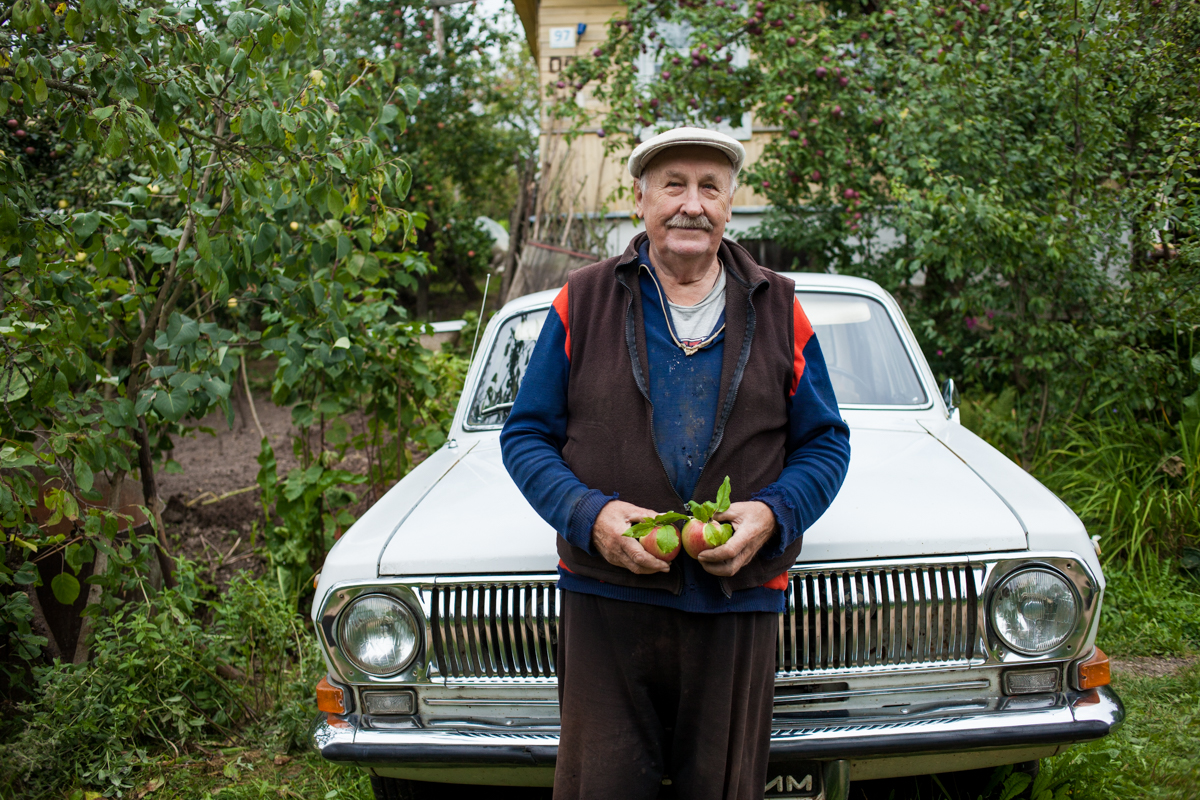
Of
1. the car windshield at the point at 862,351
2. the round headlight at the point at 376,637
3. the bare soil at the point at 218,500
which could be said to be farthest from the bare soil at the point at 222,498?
the car windshield at the point at 862,351

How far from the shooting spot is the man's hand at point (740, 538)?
5.72 ft

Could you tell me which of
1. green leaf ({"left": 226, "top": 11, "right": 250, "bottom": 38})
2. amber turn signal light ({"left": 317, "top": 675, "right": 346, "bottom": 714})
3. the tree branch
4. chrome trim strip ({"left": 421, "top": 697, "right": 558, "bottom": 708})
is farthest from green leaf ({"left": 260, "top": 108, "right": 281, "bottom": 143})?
chrome trim strip ({"left": 421, "top": 697, "right": 558, "bottom": 708})

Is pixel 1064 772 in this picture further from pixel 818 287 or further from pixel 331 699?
pixel 331 699

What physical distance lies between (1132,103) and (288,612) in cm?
490

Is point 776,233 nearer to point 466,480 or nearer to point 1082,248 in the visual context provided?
point 1082,248

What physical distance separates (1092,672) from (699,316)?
4.46ft

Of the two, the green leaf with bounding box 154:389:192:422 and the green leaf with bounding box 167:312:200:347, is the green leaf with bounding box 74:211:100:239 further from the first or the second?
the green leaf with bounding box 154:389:192:422

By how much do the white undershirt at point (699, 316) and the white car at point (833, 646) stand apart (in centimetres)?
65

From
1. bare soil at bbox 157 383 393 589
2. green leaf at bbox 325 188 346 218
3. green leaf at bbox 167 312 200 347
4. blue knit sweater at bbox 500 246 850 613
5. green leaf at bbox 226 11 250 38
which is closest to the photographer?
blue knit sweater at bbox 500 246 850 613

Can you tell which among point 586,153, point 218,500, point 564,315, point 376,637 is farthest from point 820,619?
point 586,153

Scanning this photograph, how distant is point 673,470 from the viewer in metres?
1.89

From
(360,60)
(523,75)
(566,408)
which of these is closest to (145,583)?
(360,60)

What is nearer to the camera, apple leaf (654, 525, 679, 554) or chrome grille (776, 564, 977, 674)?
apple leaf (654, 525, 679, 554)

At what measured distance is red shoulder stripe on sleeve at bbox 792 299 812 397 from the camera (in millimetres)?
1953
